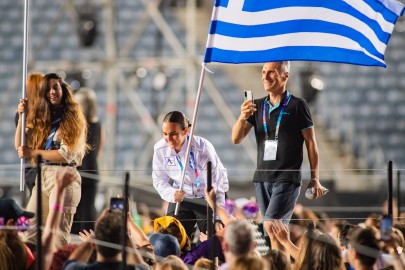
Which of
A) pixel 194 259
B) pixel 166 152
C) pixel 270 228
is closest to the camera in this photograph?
pixel 194 259

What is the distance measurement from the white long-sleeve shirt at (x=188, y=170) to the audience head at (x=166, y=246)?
3.63 ft

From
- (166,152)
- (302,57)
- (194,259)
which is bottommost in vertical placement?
(194,259)

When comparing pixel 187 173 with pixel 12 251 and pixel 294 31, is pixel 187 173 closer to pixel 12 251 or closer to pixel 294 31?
pixel 294 31

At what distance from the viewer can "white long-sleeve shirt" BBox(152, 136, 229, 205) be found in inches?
345

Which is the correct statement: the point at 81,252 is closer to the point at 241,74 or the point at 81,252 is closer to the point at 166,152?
the point at 166,152

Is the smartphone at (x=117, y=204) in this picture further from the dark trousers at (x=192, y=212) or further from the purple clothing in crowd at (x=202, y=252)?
the dark trousers at (x=192, y=212)

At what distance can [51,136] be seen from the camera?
330 inches

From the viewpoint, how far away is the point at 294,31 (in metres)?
8.48

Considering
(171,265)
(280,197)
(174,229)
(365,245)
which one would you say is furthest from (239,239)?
(280,197)

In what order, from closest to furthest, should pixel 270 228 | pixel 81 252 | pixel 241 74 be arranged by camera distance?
pixel 81 252, pixel 270 228, pixel 241 74

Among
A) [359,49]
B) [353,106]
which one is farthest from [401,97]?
[359,49]

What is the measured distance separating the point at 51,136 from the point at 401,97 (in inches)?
454

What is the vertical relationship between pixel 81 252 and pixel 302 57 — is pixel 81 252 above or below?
below

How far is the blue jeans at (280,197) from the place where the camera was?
27.7 ft
